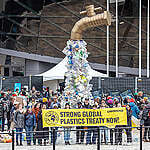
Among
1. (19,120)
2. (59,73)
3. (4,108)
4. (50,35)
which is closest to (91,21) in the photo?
(19,120)

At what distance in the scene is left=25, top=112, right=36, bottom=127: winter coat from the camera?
15.9 m

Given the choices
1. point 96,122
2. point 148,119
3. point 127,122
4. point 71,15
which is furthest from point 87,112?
point 71,15

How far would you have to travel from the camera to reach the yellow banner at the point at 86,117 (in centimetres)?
1446

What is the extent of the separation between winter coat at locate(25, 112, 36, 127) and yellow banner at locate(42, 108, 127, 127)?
1269mm

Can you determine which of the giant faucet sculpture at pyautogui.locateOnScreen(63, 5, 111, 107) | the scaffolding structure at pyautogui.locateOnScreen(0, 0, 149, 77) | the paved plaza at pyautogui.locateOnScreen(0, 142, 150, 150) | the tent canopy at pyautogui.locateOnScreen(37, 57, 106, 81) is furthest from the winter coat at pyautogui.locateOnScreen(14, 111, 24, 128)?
the scaffolding structure at pyautogui.locateOnScreen(0, 0, 149, 77)

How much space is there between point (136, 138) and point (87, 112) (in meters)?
2.48

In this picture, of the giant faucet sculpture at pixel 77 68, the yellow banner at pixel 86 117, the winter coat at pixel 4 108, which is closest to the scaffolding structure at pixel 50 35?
the winter coat at pixel 4 108

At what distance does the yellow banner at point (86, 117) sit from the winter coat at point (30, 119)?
127 cm

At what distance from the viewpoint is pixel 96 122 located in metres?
14.5

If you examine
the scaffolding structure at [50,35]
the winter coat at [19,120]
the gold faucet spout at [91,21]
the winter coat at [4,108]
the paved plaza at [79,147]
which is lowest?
the paved plaza at [79,147]

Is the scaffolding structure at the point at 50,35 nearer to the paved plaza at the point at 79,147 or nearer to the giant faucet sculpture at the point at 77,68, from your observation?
the giant faucet sculpture at the point at 77,68

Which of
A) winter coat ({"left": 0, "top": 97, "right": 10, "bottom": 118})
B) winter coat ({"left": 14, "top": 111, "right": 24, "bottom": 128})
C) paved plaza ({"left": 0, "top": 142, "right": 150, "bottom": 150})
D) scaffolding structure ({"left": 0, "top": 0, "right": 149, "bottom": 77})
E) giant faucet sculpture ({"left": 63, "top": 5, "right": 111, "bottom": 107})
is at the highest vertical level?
scaffolding structure ({"left": 0, "top": 0, "right": 149, "bottom": 77})

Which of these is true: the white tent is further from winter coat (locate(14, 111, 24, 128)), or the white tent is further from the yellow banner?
the yellow banner

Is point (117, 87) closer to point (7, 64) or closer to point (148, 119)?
point (148, 119)
